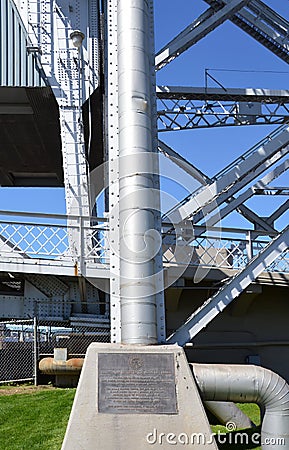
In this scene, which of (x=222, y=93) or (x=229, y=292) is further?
(x=222, y=93)

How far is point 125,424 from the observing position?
688cm

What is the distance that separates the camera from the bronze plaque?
703cm

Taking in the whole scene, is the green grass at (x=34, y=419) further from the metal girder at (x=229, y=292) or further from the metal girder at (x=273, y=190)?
the metal girder at (x=273, y=190)

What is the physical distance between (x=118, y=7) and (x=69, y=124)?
570 cm

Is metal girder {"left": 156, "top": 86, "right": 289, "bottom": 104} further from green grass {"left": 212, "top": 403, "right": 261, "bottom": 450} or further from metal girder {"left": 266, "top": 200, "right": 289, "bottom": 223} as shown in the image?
green grass {"left": 212, "top": 403, "right": 261, "bottom": 450}

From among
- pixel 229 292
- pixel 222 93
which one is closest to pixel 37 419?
pixel 229 292

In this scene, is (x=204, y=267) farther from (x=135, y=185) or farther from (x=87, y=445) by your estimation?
(x=87, y=445)

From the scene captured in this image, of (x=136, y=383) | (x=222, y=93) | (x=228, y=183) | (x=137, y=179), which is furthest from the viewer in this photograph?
(x=222, y=93)

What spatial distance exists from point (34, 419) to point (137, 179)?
15.2ft

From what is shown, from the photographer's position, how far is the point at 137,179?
27.8 feet

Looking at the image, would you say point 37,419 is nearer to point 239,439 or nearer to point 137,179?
point 239,439

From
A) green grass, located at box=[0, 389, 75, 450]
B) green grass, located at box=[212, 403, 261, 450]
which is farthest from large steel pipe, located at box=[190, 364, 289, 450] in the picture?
green grass, located at box=[0, 389, 75, 450]

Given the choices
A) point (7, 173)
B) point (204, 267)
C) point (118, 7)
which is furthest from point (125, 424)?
point (7, 173)

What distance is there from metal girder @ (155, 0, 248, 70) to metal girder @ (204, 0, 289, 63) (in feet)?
5.31
